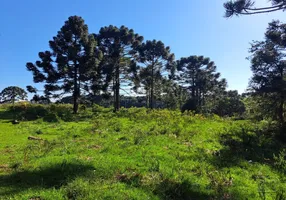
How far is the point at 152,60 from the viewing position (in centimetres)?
3553

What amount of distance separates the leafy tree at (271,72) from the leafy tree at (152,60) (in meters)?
19.9

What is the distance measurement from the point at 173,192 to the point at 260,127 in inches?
480

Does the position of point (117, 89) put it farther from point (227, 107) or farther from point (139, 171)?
→ point (227, 107)

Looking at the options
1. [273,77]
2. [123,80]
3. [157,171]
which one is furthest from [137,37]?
[157,171]

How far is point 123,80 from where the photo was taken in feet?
98.5

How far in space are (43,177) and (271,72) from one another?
1416 cm

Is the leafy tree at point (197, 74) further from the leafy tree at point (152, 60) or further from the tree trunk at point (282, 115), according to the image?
the tree trunk at point (282, 115)

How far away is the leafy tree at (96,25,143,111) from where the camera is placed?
28.9m

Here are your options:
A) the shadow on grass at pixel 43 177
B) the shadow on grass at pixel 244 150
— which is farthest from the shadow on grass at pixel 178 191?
the shadow on grass at pixel 244 150

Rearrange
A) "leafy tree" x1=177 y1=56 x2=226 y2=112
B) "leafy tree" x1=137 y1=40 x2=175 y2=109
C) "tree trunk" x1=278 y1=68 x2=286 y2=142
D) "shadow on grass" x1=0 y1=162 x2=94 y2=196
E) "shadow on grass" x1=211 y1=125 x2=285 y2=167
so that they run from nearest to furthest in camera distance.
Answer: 1. "shadow on grass" x1=0 y1=162 x2=94 y2=196
2. "shadow on grass" x1=211 y1=125 x2=285 y2=167
3. "tree trunk" x1=278 y1=68 x2=286 y2=142
4. "leafy tree" x1=137 y1=40 x2=175 y2=109
5. "leafy tree" x1=177 y1=56 x2=226 y2=112

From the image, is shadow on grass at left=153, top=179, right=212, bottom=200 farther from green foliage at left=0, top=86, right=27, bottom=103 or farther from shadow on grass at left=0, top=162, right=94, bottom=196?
green foliage at left=0, top=86, right=27, bottom=103

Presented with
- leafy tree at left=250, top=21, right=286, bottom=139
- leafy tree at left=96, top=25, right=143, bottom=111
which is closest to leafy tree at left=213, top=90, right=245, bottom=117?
leafy tree at left=96, top=25, right=143, bottom=111

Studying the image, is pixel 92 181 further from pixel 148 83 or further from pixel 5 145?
pixel 148 83

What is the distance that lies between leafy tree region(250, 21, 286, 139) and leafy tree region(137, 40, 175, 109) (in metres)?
19.9
